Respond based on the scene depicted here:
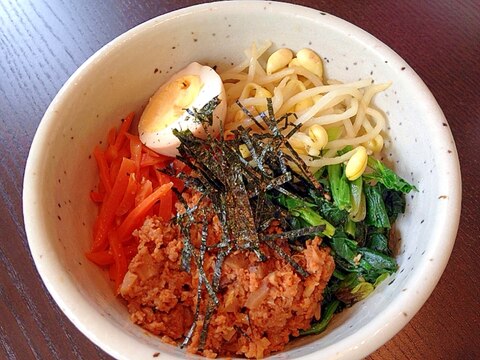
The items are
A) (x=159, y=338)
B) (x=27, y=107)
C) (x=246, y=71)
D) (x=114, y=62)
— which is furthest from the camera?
(x=27, y=107)

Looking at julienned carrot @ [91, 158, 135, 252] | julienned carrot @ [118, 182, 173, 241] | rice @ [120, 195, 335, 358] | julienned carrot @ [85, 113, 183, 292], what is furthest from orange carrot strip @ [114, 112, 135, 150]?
rice @ [120, 195, 335, 358]

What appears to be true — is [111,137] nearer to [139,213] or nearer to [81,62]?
[139,213]

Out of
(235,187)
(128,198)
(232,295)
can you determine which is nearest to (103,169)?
(128,198)

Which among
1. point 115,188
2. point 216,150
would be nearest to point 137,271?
point 115,188

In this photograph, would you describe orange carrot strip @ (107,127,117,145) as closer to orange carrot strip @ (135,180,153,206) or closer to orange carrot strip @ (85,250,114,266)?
orange carrot strip @ (135,180,153,206)

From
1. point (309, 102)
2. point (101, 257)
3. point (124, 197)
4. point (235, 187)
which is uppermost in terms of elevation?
point (309, 102)

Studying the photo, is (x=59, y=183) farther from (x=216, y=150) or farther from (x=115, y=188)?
(x=216, y=150)
